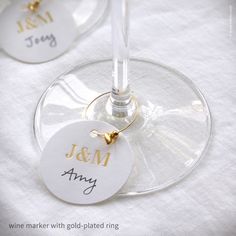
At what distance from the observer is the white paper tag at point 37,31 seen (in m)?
0.69

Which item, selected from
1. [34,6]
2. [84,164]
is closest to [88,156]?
[84,164]

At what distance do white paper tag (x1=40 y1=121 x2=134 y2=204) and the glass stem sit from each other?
4 cm

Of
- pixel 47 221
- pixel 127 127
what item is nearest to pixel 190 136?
pixel 127 127

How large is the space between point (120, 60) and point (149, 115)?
86mm

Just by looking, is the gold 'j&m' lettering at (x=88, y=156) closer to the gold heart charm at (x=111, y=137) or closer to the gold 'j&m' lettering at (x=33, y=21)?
the gold heart charm at (x=111, y=137)

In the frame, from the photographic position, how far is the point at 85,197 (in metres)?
0.56

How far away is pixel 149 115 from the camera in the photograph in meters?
0.64

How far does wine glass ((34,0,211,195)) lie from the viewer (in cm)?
59

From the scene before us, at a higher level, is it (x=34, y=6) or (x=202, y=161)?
(x=34, y=6)

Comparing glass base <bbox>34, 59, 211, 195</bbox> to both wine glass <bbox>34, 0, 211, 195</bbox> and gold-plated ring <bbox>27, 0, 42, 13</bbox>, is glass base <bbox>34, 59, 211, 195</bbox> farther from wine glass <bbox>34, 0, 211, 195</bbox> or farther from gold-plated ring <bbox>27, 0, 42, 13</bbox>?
gold-plated ring <bbox>27, 0, 42, 13</bbox>

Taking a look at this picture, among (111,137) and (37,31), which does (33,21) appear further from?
(111,137)

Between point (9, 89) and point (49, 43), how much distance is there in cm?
8

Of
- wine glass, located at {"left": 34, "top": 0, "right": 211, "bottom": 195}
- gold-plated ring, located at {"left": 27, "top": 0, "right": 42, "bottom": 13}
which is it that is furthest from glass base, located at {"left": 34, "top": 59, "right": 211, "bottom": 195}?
gold-plated ring, located at {"left": 27, "top": 0, "right": 42, "bottom": 13}

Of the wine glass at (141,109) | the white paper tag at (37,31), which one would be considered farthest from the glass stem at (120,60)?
the white paper tag at (37,31)
